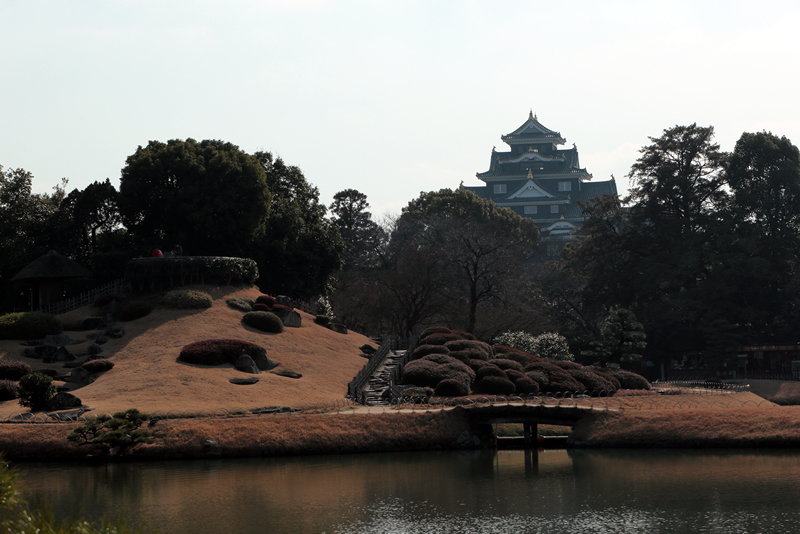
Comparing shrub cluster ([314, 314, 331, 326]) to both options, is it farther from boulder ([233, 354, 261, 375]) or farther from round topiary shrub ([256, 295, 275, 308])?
boulder ([233, 354, 261, 375])

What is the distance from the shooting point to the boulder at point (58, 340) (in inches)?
1678

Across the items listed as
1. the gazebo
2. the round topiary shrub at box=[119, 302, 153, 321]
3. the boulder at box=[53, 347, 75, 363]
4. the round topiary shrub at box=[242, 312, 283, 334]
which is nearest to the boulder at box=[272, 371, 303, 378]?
the round topiary shrub at box=[242, 312, 283, 334]

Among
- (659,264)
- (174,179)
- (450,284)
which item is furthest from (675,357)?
(174,179)

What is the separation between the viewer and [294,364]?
4259 cm

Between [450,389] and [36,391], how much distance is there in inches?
702

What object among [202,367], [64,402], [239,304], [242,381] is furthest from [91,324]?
[64,402]

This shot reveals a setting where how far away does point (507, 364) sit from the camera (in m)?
43.3

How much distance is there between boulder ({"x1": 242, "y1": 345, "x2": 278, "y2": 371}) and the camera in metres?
41.4

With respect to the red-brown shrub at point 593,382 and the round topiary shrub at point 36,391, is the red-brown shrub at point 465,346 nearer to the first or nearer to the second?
the red-brown shrub at point 593,382

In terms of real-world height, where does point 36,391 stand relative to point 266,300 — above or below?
below

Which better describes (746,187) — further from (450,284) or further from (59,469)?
(59,469)

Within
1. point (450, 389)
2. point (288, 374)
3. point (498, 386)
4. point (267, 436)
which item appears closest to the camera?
point (267, 436)

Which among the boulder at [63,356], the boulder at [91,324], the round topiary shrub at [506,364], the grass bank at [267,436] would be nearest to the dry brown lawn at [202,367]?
the boulder at [63,356]

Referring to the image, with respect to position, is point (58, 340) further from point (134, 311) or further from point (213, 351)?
point (213, 351)
